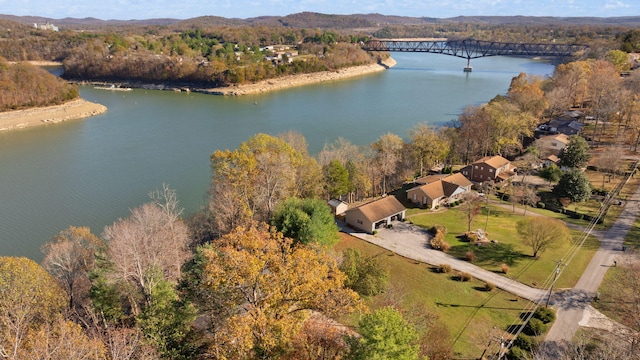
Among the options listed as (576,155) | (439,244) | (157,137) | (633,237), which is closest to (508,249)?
(439,244)

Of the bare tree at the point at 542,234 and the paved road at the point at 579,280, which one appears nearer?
the paved road at the point at 579,280

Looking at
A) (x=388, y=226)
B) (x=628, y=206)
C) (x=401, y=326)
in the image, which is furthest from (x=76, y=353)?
(x=628, y=206)

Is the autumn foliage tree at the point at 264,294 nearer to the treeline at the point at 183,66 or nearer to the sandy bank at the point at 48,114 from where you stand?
the sandy bank at the point at 48,114

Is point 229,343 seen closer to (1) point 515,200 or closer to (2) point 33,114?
(1) point 515,200

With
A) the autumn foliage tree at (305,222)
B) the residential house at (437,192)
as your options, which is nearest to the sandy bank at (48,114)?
the autumn foliage tree at (305,222)

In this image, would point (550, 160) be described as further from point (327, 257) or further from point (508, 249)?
point (327, 257)

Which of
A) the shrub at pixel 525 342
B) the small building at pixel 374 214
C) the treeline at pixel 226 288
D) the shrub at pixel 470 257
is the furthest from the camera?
the small building at pixel 374 214
